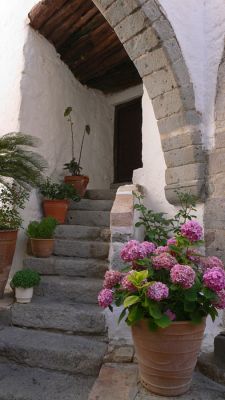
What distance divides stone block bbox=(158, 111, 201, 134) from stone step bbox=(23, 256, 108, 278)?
4.66 feet

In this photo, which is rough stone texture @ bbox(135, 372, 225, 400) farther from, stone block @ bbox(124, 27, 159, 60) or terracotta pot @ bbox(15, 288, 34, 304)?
stone block @ bbox(124, 27, 159, 60)

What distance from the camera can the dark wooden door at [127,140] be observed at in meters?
5.81

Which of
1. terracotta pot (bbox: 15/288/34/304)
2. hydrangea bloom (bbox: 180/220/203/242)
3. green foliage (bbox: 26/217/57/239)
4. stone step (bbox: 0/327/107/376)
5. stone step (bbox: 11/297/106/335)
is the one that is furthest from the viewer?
green foliage (bbox: 26/217/57/239)

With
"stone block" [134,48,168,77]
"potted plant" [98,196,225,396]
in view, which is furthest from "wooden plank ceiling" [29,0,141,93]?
"potted plant" [98,196,225,396]

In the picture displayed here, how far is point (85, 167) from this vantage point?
5457mm

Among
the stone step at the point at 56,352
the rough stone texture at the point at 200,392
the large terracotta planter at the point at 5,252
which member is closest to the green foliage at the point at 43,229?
the large terracotta planter at the point at 5,252

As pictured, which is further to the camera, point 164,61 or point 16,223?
point 16,223

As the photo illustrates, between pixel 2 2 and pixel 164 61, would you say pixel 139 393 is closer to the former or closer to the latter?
pixel 164 61

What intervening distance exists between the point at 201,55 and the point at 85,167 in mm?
2871

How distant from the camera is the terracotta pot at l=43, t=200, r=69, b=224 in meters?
4.02

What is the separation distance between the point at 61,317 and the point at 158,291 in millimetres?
1303

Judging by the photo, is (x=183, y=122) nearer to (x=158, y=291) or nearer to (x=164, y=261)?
(x=164, y=261)

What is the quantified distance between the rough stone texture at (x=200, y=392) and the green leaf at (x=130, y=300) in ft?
1.87

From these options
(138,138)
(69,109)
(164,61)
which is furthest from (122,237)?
(138,138)
